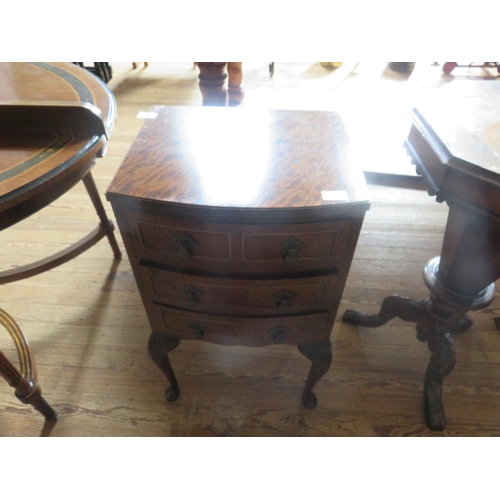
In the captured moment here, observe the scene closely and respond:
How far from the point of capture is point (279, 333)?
82cm

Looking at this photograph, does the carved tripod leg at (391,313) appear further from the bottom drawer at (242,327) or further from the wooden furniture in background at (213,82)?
the wooden furniture in background at (213,82)

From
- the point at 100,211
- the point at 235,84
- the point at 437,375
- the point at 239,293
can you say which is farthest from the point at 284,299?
the point at 235,84

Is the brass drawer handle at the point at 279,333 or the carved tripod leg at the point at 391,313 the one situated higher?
the brass drawer handle at the point at 279,333

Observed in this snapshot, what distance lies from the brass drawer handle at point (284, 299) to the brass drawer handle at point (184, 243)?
203 millimetres

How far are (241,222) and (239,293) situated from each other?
0.61 ft

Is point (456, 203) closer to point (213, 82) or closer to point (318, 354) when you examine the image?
point (318, 354)

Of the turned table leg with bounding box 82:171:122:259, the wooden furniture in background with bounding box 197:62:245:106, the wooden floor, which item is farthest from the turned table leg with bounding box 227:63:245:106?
the turned table leg with bounding box 82:171:122:259

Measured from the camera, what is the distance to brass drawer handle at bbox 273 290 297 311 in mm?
733

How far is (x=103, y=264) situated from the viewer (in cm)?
146

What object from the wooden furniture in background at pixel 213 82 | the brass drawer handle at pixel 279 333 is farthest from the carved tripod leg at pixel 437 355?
the wooden furniture in background at pixel 213 82

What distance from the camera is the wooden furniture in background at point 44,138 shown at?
0.66 metres

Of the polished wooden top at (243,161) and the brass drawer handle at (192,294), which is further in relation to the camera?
the brass drawer handle at (192,294)
